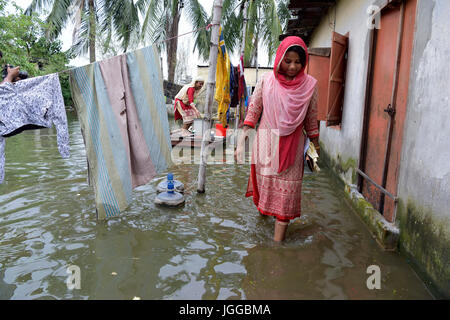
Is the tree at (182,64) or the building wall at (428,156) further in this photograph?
the tree at (182,64)

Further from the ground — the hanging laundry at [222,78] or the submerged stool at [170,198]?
the hanging laundry at [222,78]

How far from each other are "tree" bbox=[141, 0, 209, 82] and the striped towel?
15929 millimetres

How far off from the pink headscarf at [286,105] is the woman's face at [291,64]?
41 millimetres

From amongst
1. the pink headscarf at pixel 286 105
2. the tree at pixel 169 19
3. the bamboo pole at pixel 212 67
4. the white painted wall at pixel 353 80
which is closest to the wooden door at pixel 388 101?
the white painted wall at pixel 353 80

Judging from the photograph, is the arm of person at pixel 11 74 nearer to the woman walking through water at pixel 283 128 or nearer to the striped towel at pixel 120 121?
the striped towel at pixel 120 121

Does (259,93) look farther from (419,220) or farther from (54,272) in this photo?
(54,272)

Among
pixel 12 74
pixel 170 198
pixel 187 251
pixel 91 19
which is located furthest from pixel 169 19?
pixel 187 251

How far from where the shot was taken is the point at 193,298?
7.19 feet

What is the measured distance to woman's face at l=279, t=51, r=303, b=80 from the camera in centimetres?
276

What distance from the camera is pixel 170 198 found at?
13.0 ft

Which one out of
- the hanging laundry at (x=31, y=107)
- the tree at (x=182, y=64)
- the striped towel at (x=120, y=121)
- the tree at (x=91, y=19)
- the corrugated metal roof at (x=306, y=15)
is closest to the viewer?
the hanging laundry at (x=31, y=107)

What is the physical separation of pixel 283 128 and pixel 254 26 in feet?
54.9

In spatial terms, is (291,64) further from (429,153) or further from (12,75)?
(12,75)

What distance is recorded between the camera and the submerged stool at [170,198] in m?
3.92
